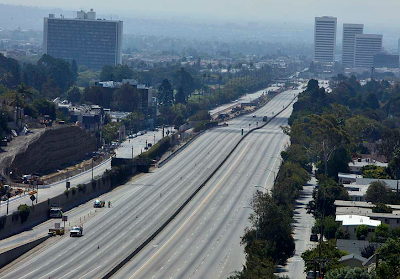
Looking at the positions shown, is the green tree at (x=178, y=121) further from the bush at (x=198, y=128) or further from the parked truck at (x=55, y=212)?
the parked truck at (x=55, y=212)

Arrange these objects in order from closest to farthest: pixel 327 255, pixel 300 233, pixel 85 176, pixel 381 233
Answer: pixel 327 255 < pixel 381 233 < pixel 300 233 < pixel 85 176

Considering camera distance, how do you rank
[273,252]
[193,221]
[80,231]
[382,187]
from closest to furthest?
[273,252]
[80,231]
[193,221]
[382,187]

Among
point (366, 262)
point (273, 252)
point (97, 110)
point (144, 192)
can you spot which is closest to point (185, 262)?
point (273, 252)

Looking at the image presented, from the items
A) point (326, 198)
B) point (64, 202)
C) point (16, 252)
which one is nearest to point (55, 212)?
point (64, 202)

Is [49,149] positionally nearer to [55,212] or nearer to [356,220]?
[55,212]


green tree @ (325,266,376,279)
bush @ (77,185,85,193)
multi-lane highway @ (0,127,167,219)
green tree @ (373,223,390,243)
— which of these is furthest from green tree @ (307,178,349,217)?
green tree @ (325,266,376,279)

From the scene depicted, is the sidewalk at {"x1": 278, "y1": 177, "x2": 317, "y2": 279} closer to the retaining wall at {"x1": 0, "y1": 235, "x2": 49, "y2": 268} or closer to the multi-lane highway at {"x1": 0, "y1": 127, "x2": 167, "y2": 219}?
the retaining wall at {"x1": 0, "y1": 235, "x2": 49, "y2": 268}

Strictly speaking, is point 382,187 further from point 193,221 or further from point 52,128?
point 52,128

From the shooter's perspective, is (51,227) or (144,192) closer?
(51,227)
